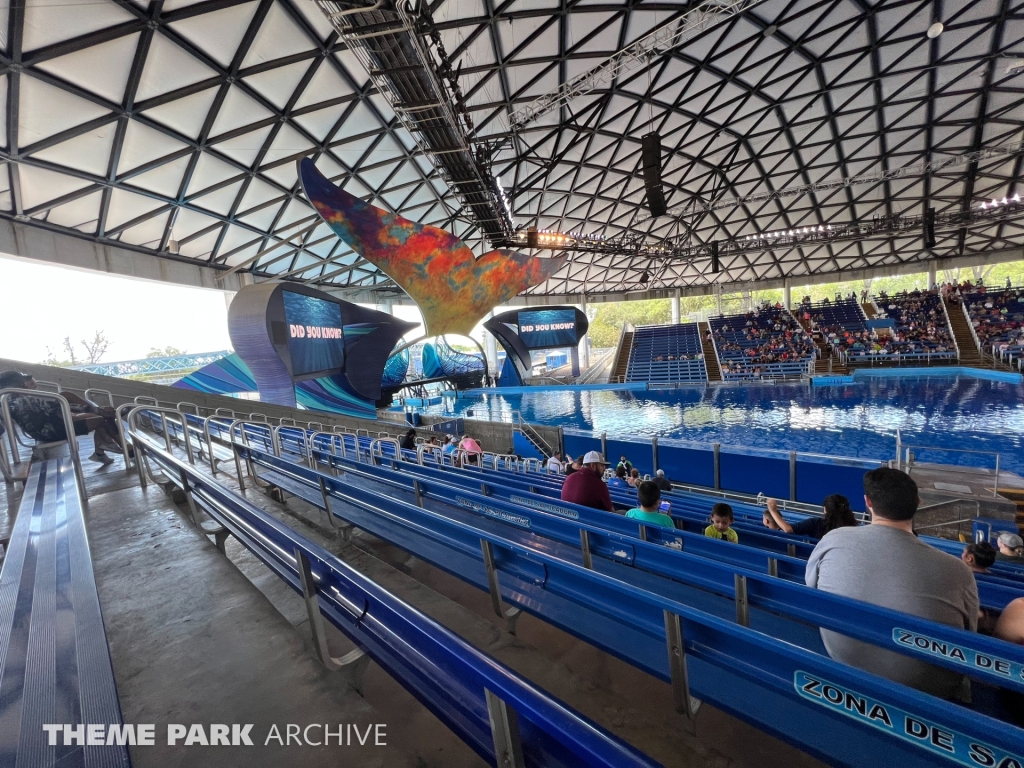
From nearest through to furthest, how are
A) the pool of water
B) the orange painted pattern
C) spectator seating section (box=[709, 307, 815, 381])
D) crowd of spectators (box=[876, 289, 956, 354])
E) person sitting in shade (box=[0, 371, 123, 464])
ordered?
person sitting in shade (box=[0, 371, 123, 464]), the pool of water, the orange painted pattern, spectator seating section (box=[709, 307, 815, 381]), crowd of spectators (box=[876, 289, 956, 354])

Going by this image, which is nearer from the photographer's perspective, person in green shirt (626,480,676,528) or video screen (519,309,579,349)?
person in green shirt (626,480,676,528)

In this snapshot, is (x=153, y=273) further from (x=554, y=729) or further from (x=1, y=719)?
(x=554, y=729)

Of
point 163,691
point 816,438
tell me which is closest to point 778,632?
point 163,691

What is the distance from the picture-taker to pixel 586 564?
8.80ft

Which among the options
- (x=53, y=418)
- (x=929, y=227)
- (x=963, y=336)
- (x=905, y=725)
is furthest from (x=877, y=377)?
(x=53, y=418)

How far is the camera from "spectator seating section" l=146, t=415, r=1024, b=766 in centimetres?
121

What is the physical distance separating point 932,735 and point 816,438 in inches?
518

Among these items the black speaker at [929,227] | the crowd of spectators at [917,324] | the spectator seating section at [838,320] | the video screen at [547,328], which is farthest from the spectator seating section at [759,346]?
the video screen at [547,328]

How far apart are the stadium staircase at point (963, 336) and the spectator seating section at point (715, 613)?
29.3 m

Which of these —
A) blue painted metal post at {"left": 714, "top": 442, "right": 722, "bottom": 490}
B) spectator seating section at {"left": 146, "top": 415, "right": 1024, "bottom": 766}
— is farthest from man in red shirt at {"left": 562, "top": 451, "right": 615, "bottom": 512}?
blue painted metal post at {"left": 714, "top": 442, "right": 722, "bottom": 490}

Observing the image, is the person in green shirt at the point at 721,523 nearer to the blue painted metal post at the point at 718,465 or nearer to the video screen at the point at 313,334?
the blue painted metal post at the point at 718,465

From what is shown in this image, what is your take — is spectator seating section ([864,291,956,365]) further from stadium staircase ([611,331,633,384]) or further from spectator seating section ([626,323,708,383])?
stadium staircase ([611,331,633,384])

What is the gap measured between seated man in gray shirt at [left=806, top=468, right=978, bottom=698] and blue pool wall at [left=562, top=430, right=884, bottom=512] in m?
6.68

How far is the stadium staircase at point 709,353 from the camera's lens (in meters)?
26.4
